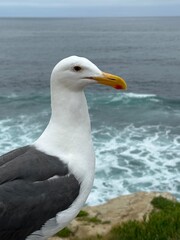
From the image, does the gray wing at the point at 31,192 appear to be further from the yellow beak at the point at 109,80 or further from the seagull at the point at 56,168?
the yellow beak at the point at 109,80

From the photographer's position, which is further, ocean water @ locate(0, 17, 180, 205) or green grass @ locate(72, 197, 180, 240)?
ocean water @ locate(0, 17, 180, 205)

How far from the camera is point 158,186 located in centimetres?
1812

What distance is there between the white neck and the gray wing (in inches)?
7.1

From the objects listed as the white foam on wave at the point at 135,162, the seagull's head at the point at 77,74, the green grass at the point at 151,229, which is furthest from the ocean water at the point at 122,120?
the seagull's head at the point at 77,74

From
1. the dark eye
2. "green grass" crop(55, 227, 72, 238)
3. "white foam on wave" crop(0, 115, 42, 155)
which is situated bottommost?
"white foam on wave" crop(0, 115, 42, 155)

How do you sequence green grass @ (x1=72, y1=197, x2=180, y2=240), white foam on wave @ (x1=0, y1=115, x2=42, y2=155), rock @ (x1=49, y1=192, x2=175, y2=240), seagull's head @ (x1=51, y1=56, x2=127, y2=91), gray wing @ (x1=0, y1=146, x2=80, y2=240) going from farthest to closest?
white foam on wave @ (x1=0, y1=115, x2=42, y2=155)
rock @ (x1=49, y1=192, x2=175, y2=240)
green grass @ (x1=72, y1=197, x2=180, y2=240)
seagull's head @ (x1=51, y1=56, x2=127, y2=91)
gray wing @ (x1=0, y1=146, x2=80, y2=240)

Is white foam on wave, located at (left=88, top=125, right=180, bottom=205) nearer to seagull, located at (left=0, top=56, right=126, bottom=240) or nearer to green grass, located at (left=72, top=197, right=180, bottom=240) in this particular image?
green grass, located at (left=72, top=197, right=180, bottom=240)

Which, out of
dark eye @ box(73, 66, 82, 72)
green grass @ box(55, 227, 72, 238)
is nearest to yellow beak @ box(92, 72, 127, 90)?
dark eye @ box(73, 66, 82, 72)

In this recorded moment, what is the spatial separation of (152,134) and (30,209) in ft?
69.3

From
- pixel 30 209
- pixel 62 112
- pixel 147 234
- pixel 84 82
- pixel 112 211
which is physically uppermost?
pixel 84 82

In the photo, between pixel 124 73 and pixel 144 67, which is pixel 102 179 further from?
pixel 144 67

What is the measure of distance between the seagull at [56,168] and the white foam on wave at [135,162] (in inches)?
441

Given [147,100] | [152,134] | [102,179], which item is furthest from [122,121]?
[102,179]

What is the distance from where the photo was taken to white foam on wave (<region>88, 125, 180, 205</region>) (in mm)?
17975
